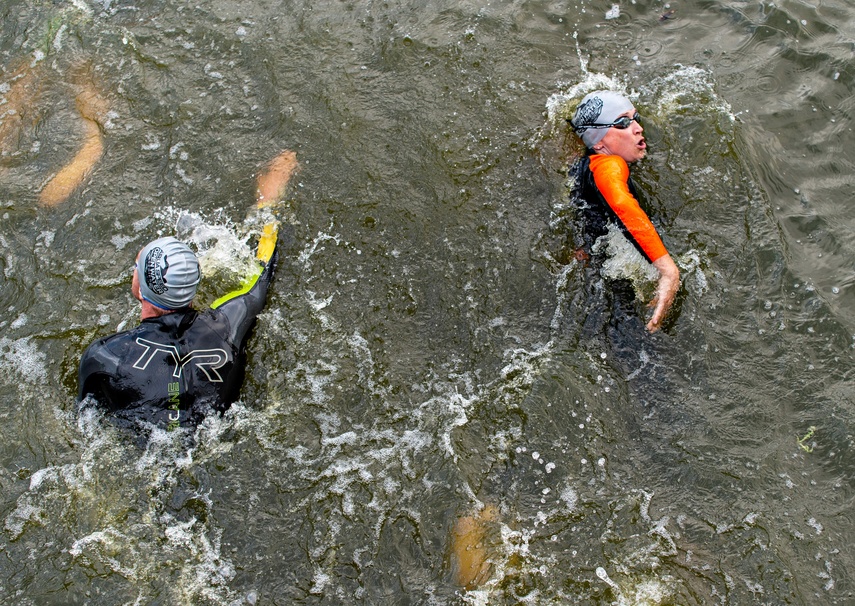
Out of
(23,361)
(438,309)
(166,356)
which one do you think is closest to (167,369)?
(166,356)

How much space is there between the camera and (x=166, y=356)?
462 cm

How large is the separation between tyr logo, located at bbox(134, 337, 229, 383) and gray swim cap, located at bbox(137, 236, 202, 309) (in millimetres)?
284

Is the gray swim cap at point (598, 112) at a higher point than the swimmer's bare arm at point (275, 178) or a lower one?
higher

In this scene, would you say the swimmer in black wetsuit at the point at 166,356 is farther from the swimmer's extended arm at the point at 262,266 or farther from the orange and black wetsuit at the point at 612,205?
the orange and black wetsuit at the point at 612,205

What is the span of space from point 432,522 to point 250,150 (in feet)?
12.6

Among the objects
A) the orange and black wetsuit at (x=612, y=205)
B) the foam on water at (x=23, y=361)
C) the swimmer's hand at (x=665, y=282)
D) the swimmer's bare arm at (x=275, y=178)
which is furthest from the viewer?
the swimmer's bare arm at (x=275, y=178)

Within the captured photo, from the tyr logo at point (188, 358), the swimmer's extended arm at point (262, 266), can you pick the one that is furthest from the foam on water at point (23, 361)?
the swimmer's extended arm at point (262, 266)

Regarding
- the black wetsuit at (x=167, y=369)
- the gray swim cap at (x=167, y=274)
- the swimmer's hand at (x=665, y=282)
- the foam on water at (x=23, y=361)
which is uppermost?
the swimmer's hand at (x=665, y=282)

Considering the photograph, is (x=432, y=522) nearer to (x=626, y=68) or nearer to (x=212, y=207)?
(x=212, y=207)

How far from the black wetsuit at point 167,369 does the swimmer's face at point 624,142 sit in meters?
3.21

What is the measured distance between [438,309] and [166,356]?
2.13 metres

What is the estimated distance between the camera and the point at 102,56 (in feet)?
23.1

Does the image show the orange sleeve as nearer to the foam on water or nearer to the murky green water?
the murky green water

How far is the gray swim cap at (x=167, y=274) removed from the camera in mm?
4566
